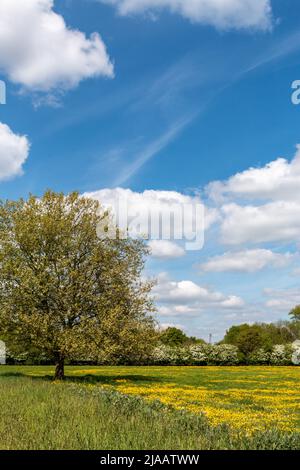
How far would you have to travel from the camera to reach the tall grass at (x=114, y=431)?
34.2ft

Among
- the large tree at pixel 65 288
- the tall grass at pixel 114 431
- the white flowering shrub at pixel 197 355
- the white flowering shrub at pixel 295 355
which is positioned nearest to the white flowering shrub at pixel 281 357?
the white flowering shrub at pixel 295 355

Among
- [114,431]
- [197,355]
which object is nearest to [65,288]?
[114,431]

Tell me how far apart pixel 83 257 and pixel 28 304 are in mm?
5141

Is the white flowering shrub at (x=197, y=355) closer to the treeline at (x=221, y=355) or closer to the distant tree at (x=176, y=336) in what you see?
the treeline at (x=221, y=355)

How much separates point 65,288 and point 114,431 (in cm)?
2405

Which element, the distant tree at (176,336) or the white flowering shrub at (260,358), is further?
the distant tree at (176,336)

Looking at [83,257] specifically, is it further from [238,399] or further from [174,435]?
[174,435]

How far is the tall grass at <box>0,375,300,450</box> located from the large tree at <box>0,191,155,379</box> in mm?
17770

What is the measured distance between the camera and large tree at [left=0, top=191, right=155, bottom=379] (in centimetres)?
3488

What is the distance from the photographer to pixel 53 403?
1778 centimetres

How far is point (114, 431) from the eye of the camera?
12.0m

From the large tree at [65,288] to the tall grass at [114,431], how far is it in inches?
700
